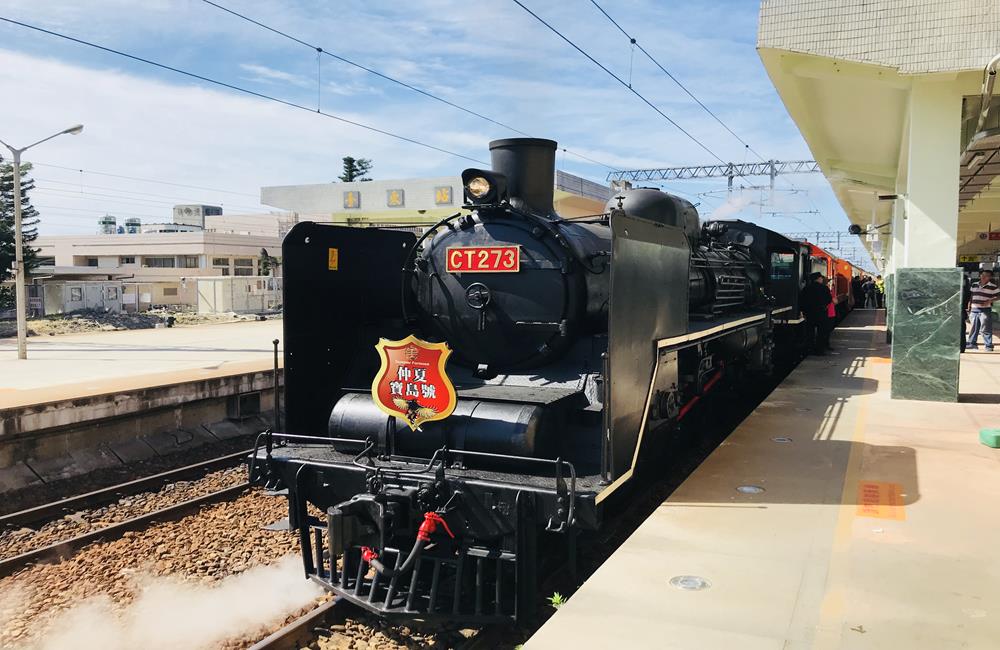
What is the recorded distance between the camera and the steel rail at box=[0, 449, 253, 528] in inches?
268

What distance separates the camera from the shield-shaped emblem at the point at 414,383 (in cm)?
450

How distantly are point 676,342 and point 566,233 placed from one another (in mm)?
1120

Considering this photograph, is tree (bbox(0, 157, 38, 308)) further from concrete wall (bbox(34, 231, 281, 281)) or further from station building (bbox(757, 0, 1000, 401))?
station building (bbox(757, 0, 1000, 401))

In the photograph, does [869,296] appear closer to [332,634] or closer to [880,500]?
[880,500]

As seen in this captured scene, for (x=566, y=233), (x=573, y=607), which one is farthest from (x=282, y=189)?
(x=573, y=607)

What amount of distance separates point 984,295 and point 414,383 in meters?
12.9

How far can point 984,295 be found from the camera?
1341 cm

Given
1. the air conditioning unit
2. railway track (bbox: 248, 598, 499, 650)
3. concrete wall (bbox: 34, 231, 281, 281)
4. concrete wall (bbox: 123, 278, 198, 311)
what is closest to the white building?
concrete wall (bbox: 123, 278, 198, 311)

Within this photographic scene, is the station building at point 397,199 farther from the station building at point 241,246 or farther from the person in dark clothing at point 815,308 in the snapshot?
the person in dark clothing at point 815,308

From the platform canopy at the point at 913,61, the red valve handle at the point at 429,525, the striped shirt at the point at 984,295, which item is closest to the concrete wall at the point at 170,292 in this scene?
the platform canopy at the point at 913,61

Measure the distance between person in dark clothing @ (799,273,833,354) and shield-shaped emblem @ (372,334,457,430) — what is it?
439 inches

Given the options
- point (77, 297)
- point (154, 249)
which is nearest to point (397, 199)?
point (77, 297)

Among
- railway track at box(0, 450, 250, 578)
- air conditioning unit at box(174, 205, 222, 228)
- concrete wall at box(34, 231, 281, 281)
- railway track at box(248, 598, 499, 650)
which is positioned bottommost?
railway track at box(0, 450, 250, 578)

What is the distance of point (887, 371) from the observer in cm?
1204
